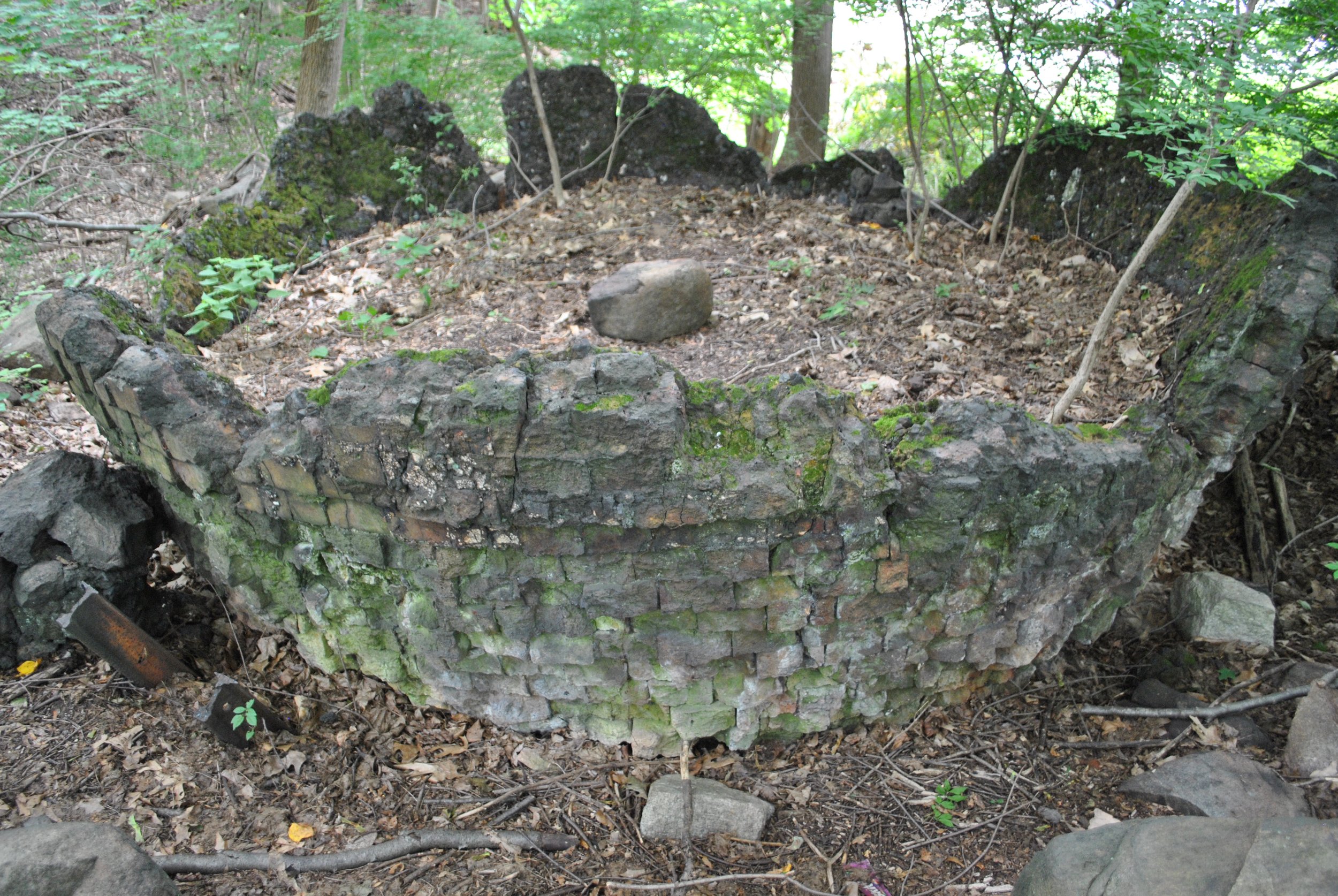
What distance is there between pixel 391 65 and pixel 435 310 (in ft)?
22.0

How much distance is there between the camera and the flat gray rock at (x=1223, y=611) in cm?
364

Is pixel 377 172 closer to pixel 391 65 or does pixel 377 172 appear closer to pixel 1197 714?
pixel 391 65

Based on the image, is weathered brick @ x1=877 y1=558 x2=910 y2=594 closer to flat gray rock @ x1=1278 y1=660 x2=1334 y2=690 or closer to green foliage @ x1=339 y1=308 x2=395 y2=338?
flat gray rock @ x1=1278 y1=660 x2=1334 y2=690

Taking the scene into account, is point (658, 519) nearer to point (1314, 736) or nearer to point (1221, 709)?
point (1221, 709)

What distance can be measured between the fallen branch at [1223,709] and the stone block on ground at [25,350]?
6872 millimetres

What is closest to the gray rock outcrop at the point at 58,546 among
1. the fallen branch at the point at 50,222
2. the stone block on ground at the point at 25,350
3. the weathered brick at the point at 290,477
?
the weathered brick at the point at 290,477

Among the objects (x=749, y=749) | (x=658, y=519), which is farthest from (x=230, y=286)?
(x=749, y=749)

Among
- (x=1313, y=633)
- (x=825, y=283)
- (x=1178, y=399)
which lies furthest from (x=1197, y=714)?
(x=825, y=283)

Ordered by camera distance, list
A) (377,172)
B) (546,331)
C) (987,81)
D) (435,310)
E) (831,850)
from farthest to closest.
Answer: (377,172) < (987,81) < (435,310) < (546,331) < (831,850)

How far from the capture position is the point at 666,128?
7.66 metres

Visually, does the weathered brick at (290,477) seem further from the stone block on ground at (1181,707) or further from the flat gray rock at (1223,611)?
the flat gray rock at (1223,611)

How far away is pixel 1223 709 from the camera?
3326 mm

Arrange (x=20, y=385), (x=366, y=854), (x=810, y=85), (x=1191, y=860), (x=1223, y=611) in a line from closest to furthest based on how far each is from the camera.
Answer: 1. (x=1191, y=860)
2. (x=366, y=854)
3. (x=1223, y=611)
4. (x=20, y=385)
5. (x=810, y=85)

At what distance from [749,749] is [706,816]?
0.43m
